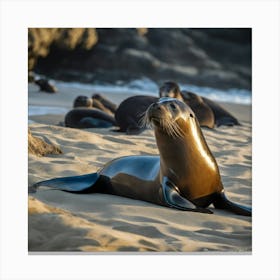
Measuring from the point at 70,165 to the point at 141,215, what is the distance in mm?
1265

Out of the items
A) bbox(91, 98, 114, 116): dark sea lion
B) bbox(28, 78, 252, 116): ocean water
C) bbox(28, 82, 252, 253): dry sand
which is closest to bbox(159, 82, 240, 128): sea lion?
bbox(28, 78, 252, 116): ocean water

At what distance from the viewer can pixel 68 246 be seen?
16.0 feet

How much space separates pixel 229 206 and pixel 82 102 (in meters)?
3.14

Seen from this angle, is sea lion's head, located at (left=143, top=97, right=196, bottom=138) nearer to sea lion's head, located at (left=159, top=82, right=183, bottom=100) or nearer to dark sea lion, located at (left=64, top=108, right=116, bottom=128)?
sea lion's head, located at (left=159, top=82, right=183, bottom=100)

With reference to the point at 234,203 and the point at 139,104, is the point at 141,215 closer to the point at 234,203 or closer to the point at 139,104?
the point at 234,203

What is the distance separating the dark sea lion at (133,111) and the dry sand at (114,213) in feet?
2.47

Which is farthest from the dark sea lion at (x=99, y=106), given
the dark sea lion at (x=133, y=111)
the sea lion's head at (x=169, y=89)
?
the sea lion's head at (x=169, y=89)

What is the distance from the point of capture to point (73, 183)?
6.01 metres

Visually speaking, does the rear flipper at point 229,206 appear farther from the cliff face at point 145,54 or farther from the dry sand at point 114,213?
the cliff face at point 145,54

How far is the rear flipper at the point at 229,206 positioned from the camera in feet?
Answer: 18.6

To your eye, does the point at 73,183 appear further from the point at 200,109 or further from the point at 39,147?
the point at 200,109
